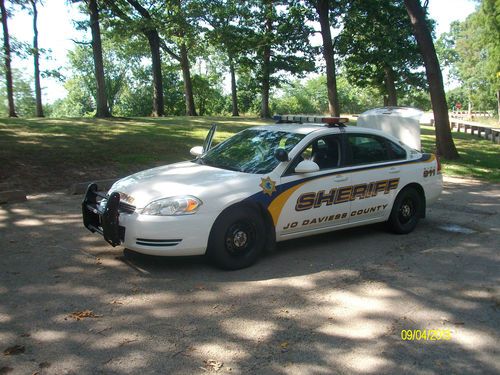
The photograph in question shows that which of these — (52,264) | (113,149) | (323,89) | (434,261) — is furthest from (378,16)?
(323,89)

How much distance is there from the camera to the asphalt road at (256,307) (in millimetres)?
3424

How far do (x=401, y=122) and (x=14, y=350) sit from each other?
1072cm

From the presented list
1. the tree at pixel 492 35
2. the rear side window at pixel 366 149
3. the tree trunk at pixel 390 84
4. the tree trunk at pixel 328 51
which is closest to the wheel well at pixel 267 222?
the rear side window at pixel 366 149

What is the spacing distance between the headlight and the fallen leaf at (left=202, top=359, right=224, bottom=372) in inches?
71.1

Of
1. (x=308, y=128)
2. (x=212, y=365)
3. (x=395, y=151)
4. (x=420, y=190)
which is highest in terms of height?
(x=308, y=128)

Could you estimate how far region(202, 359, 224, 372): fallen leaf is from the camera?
329 cm

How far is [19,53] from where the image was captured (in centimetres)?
1382

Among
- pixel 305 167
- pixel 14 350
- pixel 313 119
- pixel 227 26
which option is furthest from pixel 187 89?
pixel 14 350

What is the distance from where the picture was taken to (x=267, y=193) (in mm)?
5375

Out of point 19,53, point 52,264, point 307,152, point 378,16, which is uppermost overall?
point 378,16

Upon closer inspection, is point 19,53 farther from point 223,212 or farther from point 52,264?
point 223,212

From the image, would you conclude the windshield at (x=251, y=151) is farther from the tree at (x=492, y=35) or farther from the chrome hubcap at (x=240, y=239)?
the tree at (x=492, y=35)

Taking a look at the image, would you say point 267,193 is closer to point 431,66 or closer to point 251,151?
point 251,151

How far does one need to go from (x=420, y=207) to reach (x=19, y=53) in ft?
39.1
